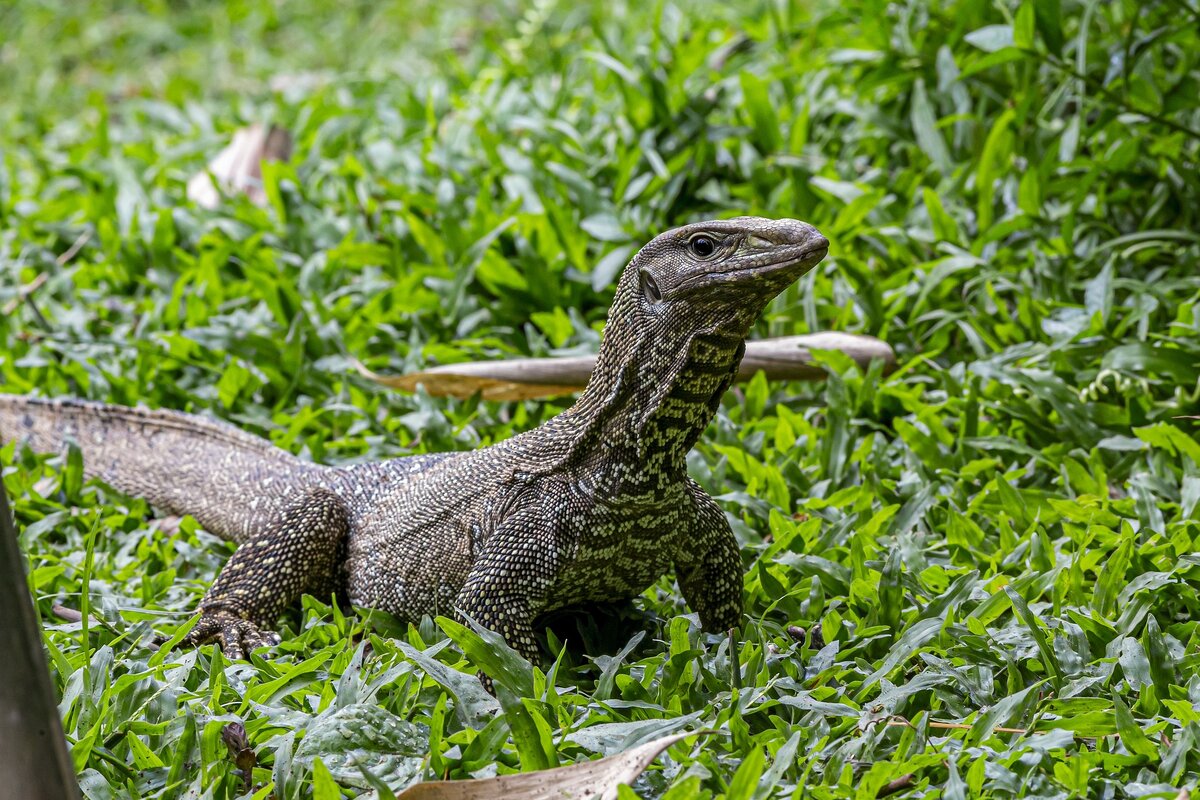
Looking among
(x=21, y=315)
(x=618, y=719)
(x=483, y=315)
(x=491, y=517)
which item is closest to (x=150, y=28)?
(x=21, y=315)

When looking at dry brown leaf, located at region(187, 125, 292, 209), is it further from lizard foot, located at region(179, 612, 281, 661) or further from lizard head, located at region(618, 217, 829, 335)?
lizard head, located at region(618, 217, 829, 335)

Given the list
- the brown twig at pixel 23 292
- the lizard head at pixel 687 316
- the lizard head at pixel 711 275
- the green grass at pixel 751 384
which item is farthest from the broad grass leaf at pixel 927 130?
the brown twig at pixel 23 292

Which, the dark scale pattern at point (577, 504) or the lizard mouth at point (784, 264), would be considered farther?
the dark scale pattern at point (577, 504)

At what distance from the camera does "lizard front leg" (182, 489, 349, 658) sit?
159 inches

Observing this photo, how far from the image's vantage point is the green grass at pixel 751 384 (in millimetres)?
3258

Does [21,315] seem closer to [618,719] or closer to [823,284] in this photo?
[823,284]

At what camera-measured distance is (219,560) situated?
4.66m

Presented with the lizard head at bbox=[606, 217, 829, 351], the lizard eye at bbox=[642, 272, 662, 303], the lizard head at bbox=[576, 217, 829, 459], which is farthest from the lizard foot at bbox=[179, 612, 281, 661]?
the lizard eye at bbox=[642, 272, 662, 303]

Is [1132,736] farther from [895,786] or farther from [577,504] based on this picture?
[577,504]

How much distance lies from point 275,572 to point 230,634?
28 cm

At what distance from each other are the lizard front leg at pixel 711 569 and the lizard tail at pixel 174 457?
1.47 meters

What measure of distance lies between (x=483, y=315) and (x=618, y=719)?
298cm

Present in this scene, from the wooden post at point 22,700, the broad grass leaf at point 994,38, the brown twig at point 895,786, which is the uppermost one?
the broad grass leaf at point 994,38

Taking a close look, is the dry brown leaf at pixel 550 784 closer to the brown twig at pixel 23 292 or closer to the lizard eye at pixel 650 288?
the lizard eye at pixel 650 288
